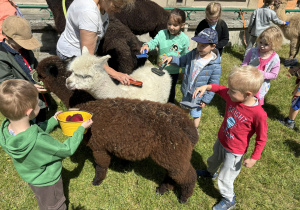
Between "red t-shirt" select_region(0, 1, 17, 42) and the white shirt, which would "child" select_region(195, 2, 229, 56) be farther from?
"red t-shirt" select_region(0, 1, 17, 42)

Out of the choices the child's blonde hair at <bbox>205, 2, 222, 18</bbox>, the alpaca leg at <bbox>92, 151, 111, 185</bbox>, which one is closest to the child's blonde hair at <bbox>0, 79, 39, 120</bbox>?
the alpaca leg at <bbox>92, 151, 111, 185</bbox>

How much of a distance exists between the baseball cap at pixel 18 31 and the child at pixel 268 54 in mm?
3334

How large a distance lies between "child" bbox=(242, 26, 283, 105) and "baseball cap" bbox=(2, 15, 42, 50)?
10.9ft

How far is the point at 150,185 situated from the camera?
303 centimetres

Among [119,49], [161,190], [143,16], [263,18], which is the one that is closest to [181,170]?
[161,190]

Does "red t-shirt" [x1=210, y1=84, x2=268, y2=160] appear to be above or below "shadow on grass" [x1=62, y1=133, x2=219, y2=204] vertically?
above

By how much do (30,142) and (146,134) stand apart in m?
1.07

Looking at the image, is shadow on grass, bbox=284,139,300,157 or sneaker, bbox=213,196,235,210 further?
shadow on grass, bbox=284,139,300,157

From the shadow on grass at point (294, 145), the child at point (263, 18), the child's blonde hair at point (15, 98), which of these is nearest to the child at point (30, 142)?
the child's blonde hair at point (15, 98)

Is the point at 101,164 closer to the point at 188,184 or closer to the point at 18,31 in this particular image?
the point at 188,184

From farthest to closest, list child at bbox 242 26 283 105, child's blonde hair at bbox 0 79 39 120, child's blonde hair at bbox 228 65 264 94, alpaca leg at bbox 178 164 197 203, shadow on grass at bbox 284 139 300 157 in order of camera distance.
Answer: shadow on grass at bbox 284 139 300 157 → child at bbox 242 26 283 105 → alpaca leg at bbox 178 164 197 203 → child's blonde hair at bbox 228 65 264 94 → child's blonde hair at bbox 0 79 39 120

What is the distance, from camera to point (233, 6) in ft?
36.2

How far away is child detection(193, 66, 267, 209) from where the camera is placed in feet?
6.65

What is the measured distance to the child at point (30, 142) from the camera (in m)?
1.62
